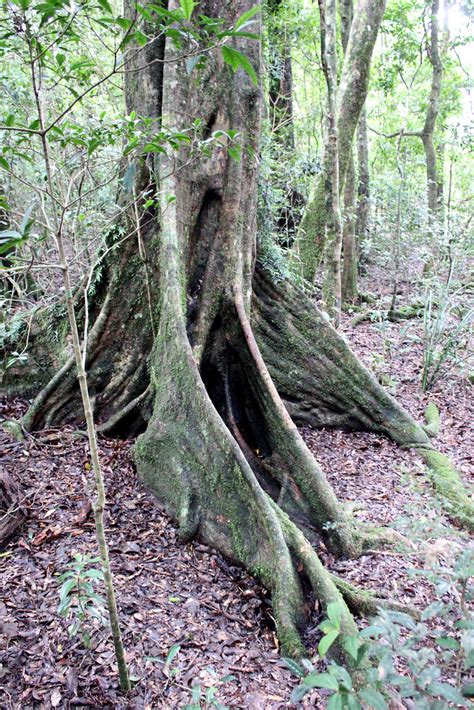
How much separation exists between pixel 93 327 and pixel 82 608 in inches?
106

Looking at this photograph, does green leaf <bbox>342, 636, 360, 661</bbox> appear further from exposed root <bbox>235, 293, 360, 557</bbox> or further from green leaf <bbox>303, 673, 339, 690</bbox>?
exposed root <bbox>235, 293, 360, 557</bbox>

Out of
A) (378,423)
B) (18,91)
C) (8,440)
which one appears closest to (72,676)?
(8,440)

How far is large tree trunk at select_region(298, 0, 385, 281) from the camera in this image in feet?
23.2

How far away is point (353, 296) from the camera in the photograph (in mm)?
11039

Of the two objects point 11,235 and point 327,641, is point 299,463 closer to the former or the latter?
point 327,641

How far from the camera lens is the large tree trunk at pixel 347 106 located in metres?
7.08

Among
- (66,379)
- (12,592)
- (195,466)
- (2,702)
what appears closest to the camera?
(2,702)

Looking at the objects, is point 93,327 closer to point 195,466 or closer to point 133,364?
point 133,364

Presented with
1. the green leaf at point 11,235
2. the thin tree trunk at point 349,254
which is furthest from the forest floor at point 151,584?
the thin tree trunk at point 349,254

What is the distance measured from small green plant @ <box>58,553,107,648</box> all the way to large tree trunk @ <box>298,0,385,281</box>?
6351 mm

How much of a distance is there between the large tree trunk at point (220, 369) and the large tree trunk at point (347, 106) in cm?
274

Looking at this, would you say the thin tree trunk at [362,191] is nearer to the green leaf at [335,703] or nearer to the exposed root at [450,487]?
the exposed root at [450,487]

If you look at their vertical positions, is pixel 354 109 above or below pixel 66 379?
above

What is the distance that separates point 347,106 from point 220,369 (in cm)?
503
